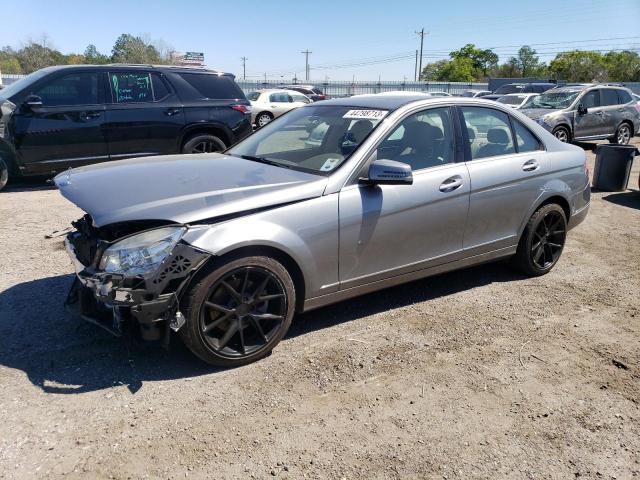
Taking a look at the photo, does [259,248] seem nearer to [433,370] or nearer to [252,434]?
[252,434]

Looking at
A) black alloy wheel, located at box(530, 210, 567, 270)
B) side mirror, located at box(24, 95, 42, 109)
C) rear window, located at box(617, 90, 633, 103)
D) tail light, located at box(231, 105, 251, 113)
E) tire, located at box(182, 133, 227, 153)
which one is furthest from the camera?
rear window, located at box(617, 90, 633, 103)

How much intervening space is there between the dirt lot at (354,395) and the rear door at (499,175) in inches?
23.4

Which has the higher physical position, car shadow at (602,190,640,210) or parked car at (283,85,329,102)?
parked car at (283,85,329,102)

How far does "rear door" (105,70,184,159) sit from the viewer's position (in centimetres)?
809

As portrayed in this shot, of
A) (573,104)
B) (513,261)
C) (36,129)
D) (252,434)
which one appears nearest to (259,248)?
(252,434)

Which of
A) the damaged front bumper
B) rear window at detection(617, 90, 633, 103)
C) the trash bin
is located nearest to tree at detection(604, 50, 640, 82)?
rear window at detection(617, 90, 633, 103)

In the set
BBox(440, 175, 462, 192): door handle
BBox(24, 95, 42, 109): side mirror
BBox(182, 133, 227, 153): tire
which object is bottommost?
BBox(182, 133, 227, 153): tire

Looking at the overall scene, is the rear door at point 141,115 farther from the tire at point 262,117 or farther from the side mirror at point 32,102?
the tire at point 262,117

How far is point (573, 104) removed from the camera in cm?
1406

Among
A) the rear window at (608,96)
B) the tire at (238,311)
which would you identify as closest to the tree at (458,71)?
the rear window at (608,96)

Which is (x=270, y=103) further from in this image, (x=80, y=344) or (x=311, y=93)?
(x=80, y=344)

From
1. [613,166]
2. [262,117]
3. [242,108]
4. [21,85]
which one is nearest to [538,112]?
[613,166]

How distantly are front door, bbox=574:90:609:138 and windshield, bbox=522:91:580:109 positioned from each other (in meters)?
0.31

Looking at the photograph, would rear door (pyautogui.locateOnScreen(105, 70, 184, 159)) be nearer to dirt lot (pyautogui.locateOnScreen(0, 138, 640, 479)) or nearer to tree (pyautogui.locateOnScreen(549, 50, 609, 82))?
dirt lot (pyautogui.locateOnScreen(0, 138, 640, 479))
